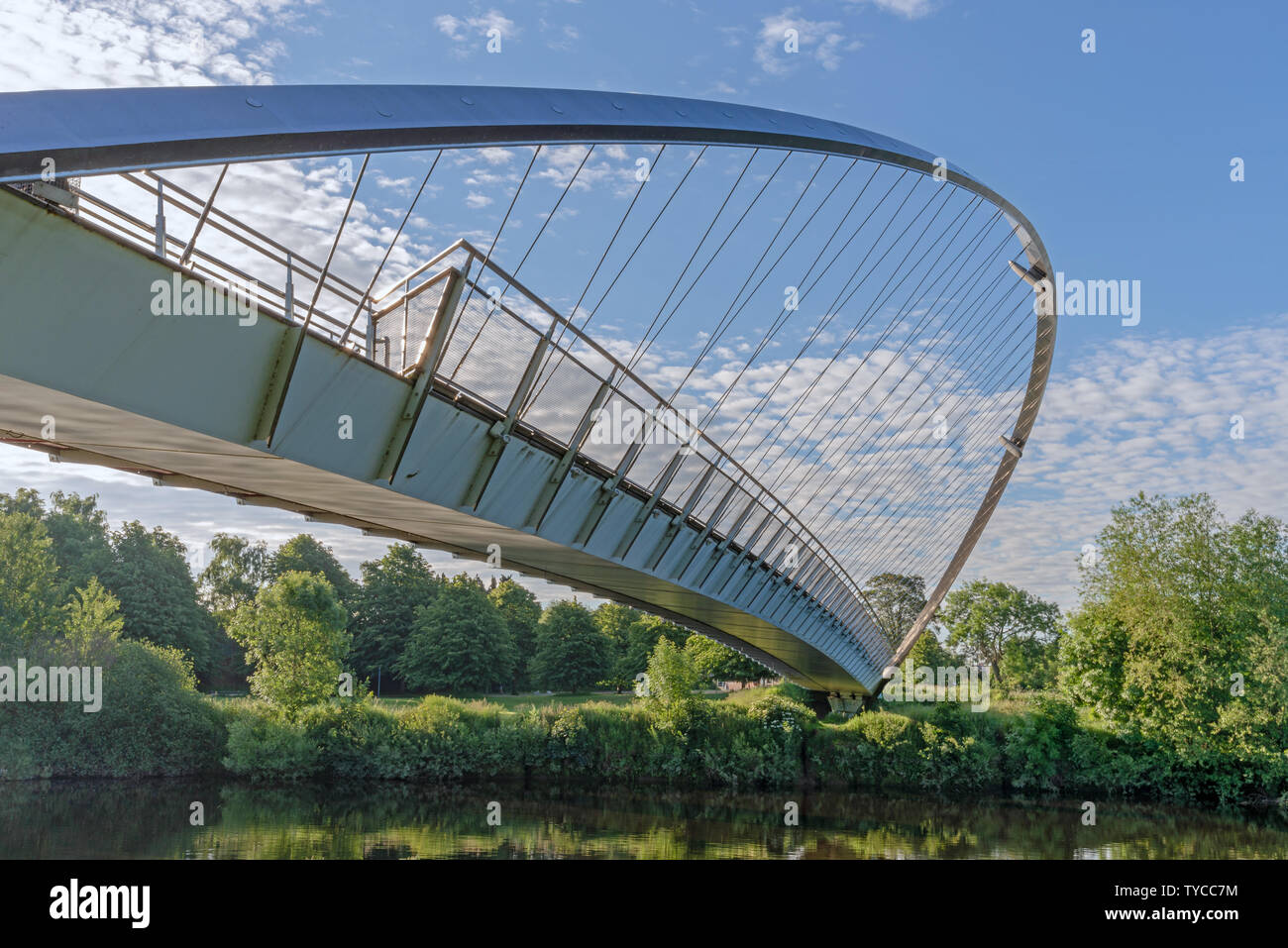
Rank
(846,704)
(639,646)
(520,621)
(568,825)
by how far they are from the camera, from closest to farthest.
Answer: (568,825)
(846,704)
(639,646)
(520,621)

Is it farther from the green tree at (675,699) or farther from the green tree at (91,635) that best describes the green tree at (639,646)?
the green tree at (91,635)

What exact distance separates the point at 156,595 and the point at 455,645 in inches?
837

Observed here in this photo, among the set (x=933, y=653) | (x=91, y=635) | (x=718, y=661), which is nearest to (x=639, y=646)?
(x=718, y=661)

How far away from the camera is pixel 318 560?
268 feet

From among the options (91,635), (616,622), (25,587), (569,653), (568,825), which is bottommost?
(568,825)

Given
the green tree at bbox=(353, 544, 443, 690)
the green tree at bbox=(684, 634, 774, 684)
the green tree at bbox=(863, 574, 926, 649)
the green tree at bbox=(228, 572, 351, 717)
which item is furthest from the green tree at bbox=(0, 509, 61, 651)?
the green tree at bbox=(863, 574, 926, 649)

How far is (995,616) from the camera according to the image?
256ft

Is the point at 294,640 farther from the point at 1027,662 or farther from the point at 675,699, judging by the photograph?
the point at 1027,662

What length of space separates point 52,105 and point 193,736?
38490mm

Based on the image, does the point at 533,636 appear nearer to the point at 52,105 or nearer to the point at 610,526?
the point at 610,526

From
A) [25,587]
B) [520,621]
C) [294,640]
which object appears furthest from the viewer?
[520,621]

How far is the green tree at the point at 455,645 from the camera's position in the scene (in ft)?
220
